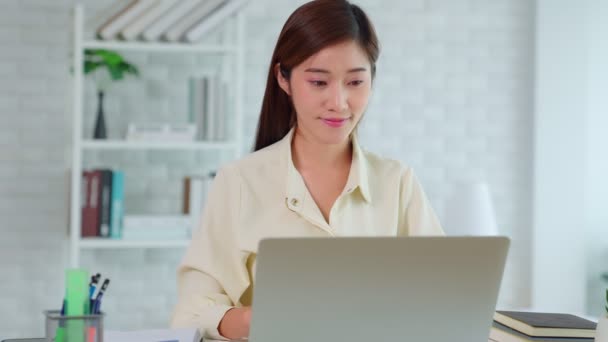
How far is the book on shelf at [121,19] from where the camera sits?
3551 mm

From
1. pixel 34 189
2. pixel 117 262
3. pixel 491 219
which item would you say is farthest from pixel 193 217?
pixel 491 219

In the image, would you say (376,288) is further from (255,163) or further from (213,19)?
(213,19)

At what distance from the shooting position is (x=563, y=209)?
4.21 m

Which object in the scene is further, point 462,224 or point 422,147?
point 422,147

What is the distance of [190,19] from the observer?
3609 mm

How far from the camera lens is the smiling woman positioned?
1.69 meters

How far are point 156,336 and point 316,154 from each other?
54 cm

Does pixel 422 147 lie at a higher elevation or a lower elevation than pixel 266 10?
lower

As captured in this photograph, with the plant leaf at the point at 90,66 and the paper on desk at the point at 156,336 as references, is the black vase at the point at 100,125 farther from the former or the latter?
the paper on desk at the point at 156,336

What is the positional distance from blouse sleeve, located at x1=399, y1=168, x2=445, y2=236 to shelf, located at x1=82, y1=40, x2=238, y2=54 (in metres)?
1.96

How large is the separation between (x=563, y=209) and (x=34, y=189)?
8.07 ft

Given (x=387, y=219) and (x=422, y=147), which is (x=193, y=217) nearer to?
(x=422, y=147)

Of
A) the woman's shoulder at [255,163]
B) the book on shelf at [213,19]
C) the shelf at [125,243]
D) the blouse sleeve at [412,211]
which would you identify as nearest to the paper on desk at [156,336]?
the woman's shoulder at [255,163]

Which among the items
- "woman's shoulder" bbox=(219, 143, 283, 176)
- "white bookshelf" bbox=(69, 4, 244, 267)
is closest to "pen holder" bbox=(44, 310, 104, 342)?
"woman's shoulder" bbox=(219, 143, 283, 176)
